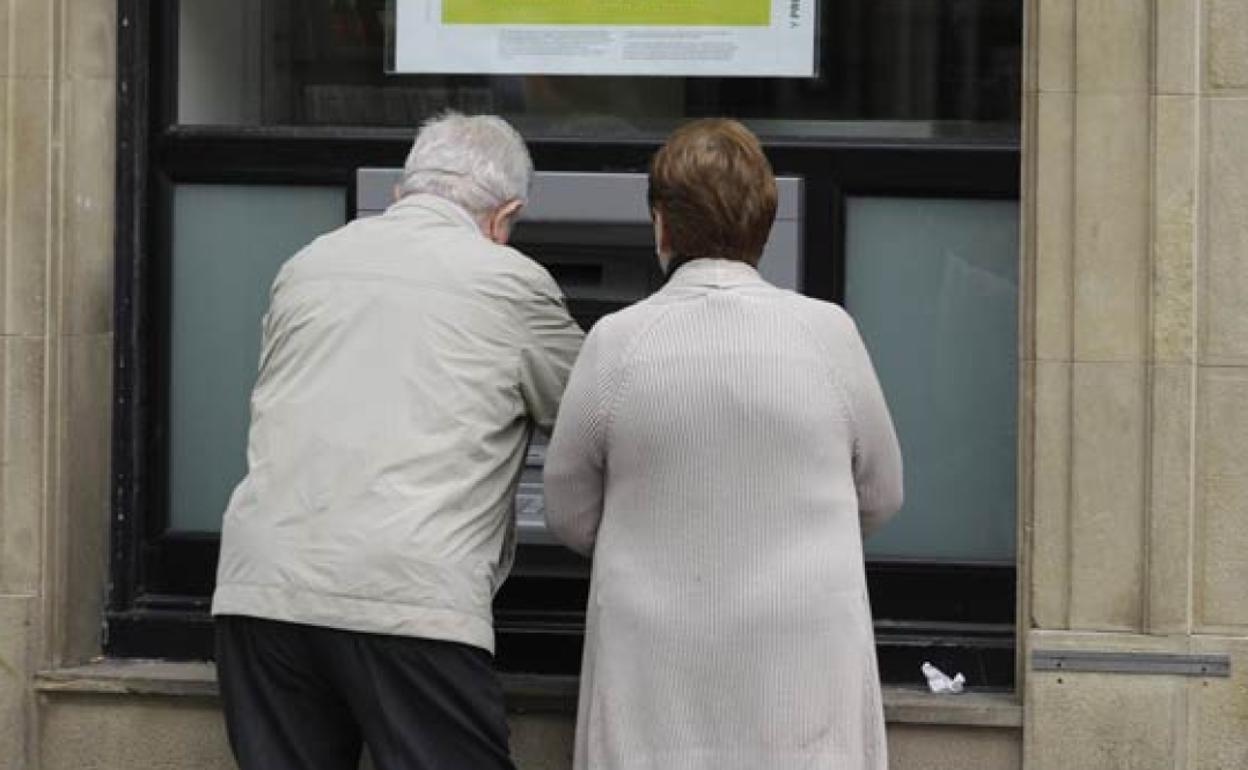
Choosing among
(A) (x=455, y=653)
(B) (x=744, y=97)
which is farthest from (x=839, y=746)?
(B) (x=744, y=97)

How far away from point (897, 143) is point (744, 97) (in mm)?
349

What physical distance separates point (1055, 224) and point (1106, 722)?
39.7 inches

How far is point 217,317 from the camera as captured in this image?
207 inches

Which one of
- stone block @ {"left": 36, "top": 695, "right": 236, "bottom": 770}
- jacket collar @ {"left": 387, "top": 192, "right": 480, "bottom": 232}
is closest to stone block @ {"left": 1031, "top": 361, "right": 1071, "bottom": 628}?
jacket collar @ {"left": 387, "top": 192, "right": 480, "bottom": 232}

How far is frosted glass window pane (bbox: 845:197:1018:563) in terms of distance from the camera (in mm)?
5027

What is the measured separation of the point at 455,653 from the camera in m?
4.06

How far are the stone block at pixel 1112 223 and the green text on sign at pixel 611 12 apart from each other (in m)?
0.78

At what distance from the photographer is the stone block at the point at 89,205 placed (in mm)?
5062

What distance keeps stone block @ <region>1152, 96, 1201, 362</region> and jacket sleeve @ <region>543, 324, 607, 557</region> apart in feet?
4.40

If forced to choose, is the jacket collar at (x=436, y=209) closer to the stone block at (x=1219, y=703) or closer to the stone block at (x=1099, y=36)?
the stone block at (x=1099, y=36)

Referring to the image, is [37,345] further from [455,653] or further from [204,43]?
[455,653]

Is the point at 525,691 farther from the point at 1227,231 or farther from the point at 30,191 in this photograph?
the point at 1227,231

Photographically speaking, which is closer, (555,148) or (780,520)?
(780,520)

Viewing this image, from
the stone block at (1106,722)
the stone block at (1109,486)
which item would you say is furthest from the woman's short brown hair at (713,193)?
the stone block at (1106,722)
